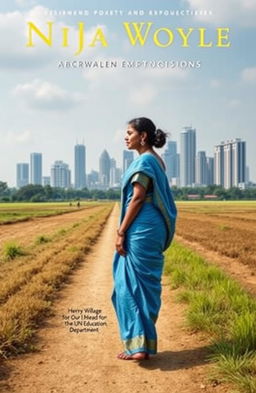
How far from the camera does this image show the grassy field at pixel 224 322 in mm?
4316

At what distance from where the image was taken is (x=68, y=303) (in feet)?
25.6

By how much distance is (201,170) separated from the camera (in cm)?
13788

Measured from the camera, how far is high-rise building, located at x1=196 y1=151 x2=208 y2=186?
137 metres

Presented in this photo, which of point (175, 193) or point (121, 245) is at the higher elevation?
point (175, 193)

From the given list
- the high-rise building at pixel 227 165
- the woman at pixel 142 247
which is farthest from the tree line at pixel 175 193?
the woman at pixel 142 247

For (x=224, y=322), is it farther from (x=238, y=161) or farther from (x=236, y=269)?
(x=238, y=161)

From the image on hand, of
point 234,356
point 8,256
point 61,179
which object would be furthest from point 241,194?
point 234,356

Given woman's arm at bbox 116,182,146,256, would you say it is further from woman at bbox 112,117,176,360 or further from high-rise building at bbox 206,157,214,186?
high-rise building at bbox 206,157,214,186

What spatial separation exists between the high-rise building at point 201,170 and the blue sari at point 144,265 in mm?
129562

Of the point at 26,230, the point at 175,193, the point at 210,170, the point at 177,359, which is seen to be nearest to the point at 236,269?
the point at 177,359

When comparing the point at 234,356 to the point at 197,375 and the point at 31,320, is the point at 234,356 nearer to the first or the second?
the point at 197,375

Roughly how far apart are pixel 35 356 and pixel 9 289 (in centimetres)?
314

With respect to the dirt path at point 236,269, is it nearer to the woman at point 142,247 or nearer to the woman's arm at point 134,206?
the woman at point 142,247

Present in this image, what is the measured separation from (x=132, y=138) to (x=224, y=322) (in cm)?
243
